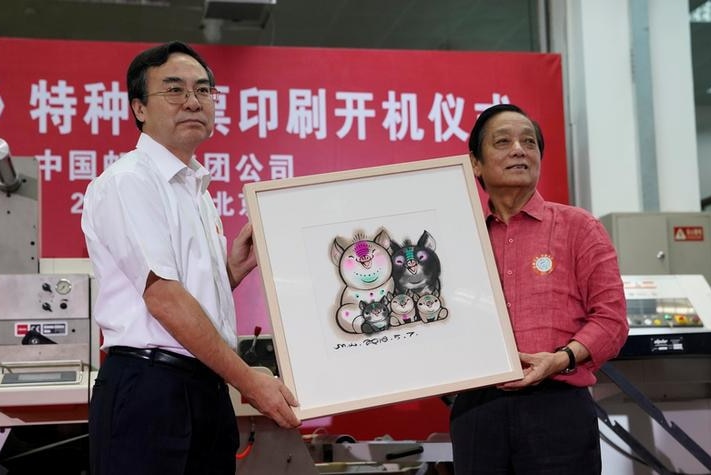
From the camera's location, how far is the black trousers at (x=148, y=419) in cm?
175

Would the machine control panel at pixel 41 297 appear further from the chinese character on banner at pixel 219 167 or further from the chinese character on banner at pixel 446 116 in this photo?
the chinese character on banner at pixel 446 116

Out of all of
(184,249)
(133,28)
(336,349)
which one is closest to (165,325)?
(184,249)

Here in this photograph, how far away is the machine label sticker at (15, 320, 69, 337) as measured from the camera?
2854 mm

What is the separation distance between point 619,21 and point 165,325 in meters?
3.99

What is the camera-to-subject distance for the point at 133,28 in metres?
5.79

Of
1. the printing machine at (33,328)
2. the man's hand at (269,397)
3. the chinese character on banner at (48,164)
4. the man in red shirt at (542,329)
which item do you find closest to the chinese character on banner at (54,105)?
the chinese character on banner at (48,164)

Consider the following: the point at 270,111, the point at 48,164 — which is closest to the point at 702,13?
the point at 270,111

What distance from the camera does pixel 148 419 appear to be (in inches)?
68.9

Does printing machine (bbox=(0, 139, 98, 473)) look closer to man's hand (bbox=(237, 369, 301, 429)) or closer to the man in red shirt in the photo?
man's hand (bbox=(237, 369, 301, 429))

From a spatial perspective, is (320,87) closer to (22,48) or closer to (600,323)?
(22,48)

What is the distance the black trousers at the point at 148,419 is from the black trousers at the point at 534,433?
0.66 meters

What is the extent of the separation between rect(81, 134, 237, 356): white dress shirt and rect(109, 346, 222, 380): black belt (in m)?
0.01

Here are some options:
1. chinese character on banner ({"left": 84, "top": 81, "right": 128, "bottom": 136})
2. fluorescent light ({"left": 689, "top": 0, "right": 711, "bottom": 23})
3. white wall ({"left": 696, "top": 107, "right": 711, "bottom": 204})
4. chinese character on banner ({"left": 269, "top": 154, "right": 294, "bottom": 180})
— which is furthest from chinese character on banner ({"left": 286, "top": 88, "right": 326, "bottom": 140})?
white wall ({"left": 696, "top": 107, "right": 711, "bottom": 204})

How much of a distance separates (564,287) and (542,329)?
12 cm
